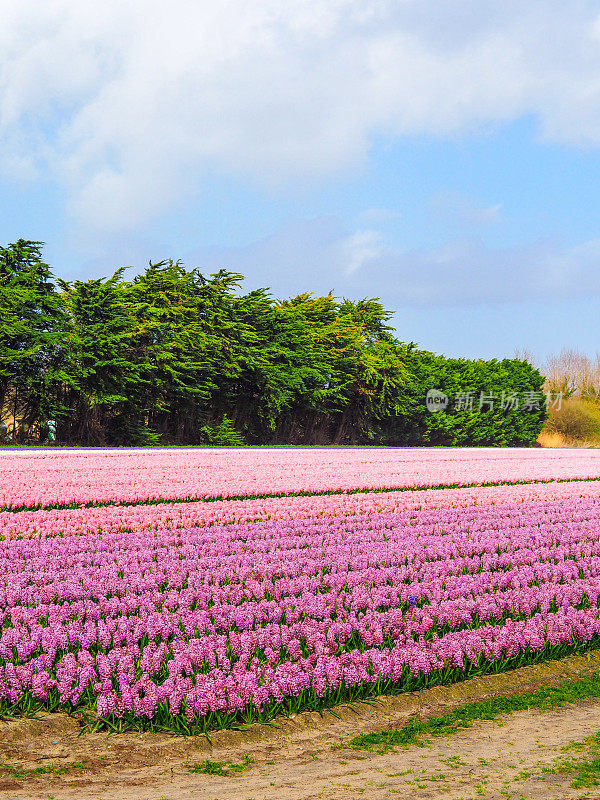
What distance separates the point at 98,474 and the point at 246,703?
482 inches

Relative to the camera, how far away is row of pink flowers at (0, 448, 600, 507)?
1224 centimetres

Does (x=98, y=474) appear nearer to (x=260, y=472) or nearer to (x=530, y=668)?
(x=260, y=472)

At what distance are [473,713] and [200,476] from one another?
11.9 m

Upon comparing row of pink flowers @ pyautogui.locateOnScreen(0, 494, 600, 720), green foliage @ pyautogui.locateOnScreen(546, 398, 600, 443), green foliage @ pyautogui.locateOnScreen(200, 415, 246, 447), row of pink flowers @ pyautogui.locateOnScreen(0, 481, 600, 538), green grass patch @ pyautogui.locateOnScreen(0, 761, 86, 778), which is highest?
green foliage @ pyautogui.locateOnScreen(546, 398, 600, 443)

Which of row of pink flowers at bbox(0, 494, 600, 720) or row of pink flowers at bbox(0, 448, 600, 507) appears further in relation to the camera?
row of pink flowers at bbox(0, 448, 600, 507)

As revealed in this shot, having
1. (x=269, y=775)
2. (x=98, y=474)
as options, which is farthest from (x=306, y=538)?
(x=98, y=474)

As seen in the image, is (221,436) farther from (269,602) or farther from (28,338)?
(269,602)

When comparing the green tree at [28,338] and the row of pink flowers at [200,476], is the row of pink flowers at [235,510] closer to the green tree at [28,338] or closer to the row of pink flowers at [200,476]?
the row of pink flowers at [200,476]

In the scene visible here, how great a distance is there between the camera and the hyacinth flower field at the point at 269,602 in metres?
4.06

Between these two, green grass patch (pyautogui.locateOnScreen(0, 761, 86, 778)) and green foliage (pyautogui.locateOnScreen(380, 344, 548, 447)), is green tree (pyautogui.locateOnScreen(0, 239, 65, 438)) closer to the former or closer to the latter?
green foliage (pyautogui.locateOnScreen(380, 344, 548, 447))

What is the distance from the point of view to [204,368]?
31094 millimetres

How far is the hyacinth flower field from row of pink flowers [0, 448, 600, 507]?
1215 mm

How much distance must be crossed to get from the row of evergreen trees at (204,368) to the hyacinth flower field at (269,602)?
18.5 metres

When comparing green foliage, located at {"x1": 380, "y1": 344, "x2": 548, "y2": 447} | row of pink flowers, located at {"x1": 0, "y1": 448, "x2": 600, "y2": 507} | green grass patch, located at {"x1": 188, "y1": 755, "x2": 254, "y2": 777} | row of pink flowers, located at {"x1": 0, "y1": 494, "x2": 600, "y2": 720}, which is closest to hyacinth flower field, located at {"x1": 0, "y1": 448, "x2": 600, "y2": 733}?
row of pink flowers, located at {"x1": 0, "y1": 494, "x2": 600, "y2": 720}
